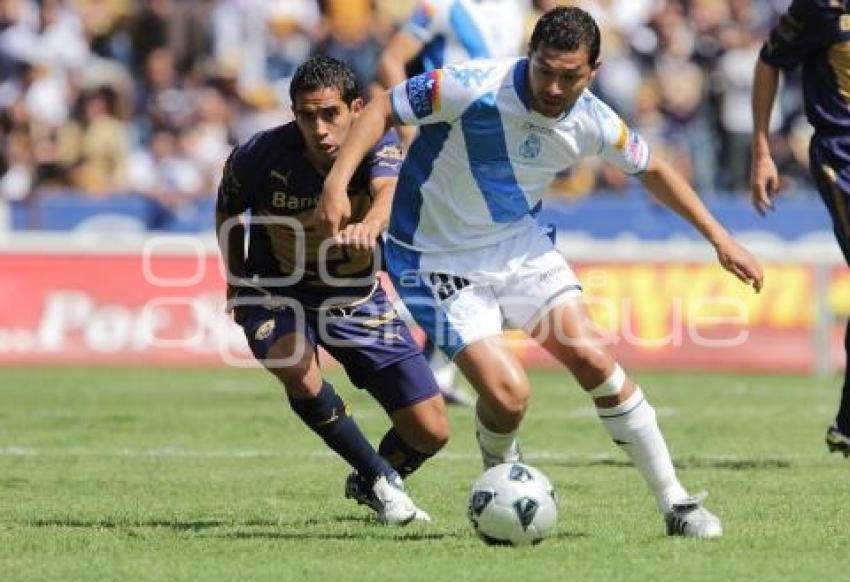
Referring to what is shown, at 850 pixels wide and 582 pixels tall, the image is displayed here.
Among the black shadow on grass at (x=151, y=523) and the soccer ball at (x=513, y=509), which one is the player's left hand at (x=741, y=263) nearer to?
the soccer ball at (x=513, y=509)

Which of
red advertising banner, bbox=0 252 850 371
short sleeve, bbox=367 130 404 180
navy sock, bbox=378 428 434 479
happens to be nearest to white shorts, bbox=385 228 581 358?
short sleeve, bbox=367 130 404 180

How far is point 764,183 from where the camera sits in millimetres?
9141

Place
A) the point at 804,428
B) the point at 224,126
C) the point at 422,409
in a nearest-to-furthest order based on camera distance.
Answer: the point at 422,409, the point at 804,428, the point at 224,126

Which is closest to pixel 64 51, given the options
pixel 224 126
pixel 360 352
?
pixel 224 126

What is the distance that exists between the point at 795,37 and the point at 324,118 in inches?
114

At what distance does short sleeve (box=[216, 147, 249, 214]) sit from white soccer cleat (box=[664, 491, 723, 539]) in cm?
231

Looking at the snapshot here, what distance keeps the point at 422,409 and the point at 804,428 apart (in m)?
4.55

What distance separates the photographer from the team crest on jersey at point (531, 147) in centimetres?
719

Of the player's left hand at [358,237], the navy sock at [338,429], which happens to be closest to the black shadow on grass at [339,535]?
the navy sock at [338,429]

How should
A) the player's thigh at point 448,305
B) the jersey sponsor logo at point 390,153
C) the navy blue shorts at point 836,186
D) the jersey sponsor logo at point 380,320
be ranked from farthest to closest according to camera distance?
1. the navy blue shorts at point 836,186
2. the jersey sponsor logo at point 380,320
3. the jersey sponsor logo at point 390,153
4. the player's thigh at point 448,305

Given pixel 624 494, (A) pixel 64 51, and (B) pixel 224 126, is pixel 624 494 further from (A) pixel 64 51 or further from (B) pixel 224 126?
(A) pixel 64 51

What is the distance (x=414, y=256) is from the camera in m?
7.44

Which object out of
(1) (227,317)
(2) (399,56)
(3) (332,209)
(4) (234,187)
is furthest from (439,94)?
(1) (227,317)

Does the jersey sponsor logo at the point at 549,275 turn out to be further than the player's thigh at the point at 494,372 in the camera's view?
Yes
